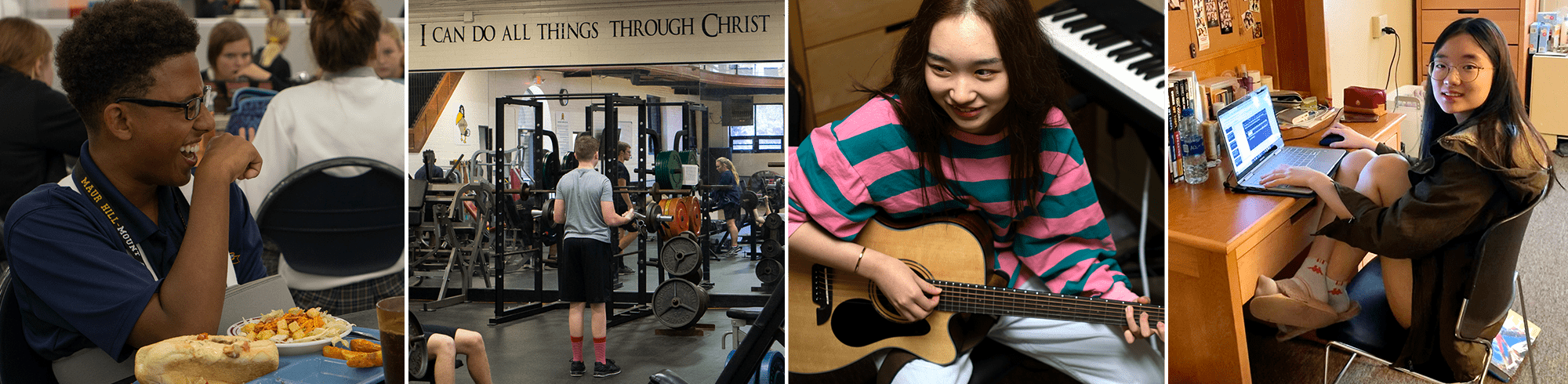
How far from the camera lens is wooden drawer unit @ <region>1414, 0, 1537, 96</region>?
10.4ft

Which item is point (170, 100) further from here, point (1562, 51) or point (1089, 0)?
point (1562, 51)

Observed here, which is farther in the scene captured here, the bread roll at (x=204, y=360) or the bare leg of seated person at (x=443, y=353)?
the bare leg of seated person at (x=443, y=353)

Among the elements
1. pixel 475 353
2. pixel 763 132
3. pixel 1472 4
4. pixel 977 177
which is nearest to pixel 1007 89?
pixel 977 177

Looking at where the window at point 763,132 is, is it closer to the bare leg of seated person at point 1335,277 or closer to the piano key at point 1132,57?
the piano key at point 1132,57

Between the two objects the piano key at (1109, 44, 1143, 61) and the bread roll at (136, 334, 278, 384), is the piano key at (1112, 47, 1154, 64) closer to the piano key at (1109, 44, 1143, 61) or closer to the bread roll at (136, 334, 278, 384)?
the piano key at (1109, 44, 1143, 61)

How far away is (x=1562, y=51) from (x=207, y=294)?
16.0 feet

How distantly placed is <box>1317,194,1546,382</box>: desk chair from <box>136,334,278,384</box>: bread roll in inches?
114

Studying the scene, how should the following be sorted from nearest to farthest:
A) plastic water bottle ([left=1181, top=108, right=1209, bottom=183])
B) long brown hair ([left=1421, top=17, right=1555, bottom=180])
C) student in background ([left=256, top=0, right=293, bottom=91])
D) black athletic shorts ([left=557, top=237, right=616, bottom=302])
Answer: black athletic shorts ([left=557, top=237, right=616, bottom=302]), student in background ([left=256, top=0, right=293, bottom=91]), long brown hair ([left=1421, top=17, right=1555, bottom=180]), plastic water bottle ([left=1181, top=108, right=1209, bottom=183])

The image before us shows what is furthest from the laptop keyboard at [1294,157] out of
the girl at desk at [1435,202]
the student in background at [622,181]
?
the student in background at [622,181]

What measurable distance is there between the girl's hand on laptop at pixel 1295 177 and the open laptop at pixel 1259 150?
0.02 meters

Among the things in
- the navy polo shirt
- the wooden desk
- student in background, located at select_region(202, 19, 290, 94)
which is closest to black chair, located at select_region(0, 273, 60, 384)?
the navy polo shirt

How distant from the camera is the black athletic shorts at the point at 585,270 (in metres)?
2.04

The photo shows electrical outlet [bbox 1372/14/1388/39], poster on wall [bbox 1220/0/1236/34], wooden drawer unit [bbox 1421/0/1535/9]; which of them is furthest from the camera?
electrical outlet [bbox 1372/14/1388/39]

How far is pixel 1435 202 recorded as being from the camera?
2.51 m
